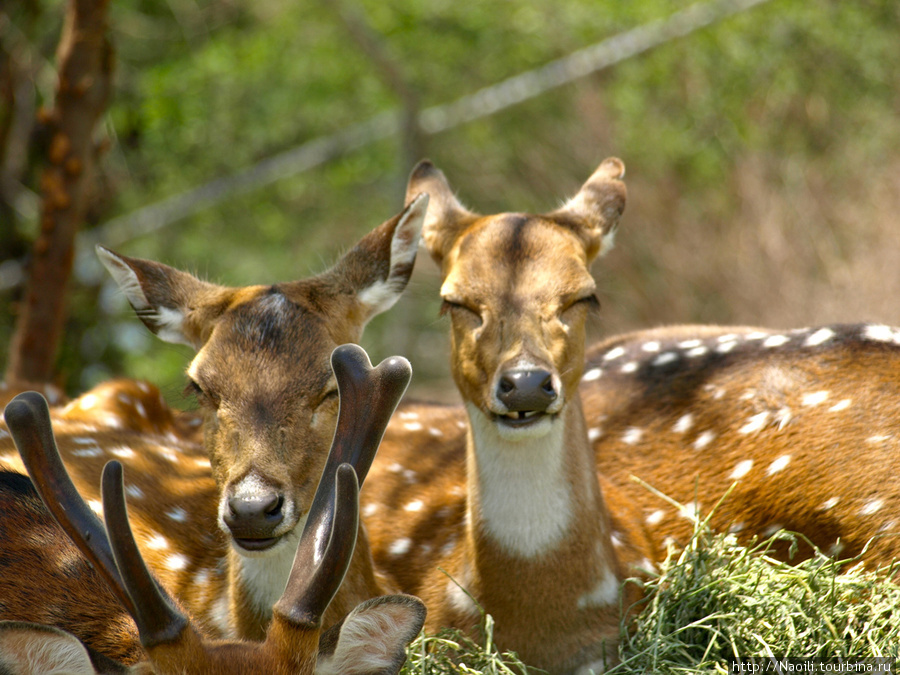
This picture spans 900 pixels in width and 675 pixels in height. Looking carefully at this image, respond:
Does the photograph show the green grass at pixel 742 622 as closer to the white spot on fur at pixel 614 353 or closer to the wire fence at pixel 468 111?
the white spot on fur at pixel 614 353

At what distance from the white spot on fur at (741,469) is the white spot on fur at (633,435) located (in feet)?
1.61

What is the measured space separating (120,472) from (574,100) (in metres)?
9.67

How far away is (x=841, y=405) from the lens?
4.07m

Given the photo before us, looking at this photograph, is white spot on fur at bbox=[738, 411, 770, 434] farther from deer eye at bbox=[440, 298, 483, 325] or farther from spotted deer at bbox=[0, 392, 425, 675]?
spotted deer at bbox=[0, 392, 425, 675]

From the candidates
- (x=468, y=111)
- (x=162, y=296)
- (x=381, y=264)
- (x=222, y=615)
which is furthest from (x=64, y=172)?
(x=468, y=111)

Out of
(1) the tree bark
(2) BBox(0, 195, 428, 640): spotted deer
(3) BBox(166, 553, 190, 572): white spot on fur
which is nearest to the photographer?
(2) BBox(0, 195, 428, 640): spotted deer

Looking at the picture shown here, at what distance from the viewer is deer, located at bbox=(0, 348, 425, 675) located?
2449mm

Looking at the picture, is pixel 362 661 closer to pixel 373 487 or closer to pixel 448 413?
pixel 373 487

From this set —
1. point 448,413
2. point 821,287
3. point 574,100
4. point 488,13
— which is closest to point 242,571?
point 448,413

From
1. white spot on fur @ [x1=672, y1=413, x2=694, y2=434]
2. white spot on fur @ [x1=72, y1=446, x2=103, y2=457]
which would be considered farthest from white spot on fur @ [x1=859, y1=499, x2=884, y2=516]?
white spot on fur @ [x1=72, y1=446, x2=103, y2=457]

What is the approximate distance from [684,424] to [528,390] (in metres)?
1.38

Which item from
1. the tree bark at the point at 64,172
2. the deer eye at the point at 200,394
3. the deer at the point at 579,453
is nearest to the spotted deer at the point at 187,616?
the deer eye at the point at 200,394

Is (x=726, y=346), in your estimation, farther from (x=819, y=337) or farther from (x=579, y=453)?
(x=579, y=453)

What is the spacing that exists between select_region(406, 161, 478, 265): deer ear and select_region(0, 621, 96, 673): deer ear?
7.23ft
